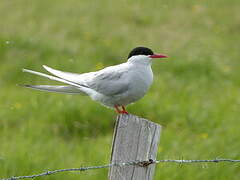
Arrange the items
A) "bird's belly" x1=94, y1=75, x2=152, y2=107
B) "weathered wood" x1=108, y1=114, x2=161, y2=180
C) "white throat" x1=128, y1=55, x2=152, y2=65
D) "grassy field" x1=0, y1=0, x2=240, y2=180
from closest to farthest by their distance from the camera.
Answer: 1. "weathered wood" x1=108, y1=114, x2=161, y2=180
2. "bird's belly" x1=94, y1=75, x2=152, y2=107
3. "white throat" x1=128, y1=55, x2=152, y2=65
4. "grassy field" x1=0, y1=0, x2=240, y2=180

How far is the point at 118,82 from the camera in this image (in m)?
3.83

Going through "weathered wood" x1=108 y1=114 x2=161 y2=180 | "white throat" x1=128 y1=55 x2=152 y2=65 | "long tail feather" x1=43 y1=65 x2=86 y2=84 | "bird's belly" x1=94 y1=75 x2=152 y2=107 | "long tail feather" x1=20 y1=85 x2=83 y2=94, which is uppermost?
"white throat" x1=128 y1=55 x2=152 y2=65

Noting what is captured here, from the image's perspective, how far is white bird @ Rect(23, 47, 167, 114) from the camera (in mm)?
3795

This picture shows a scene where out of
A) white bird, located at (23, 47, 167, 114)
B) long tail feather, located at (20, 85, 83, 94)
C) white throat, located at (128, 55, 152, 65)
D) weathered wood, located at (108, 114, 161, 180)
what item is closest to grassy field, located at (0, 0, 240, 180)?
long tail feather, located at (20, 85, 83, 94)

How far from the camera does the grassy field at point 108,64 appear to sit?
5.05m

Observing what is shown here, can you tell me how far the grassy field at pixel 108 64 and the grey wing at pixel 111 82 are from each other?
0.99 m

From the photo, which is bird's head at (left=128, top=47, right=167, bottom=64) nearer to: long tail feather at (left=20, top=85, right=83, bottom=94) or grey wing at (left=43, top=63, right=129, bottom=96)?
grey wing at (left=43, top=63, right=129, bottom=96)

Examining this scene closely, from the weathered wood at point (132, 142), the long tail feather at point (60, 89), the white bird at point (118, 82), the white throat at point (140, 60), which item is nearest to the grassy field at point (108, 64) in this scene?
the long tail feather at point (60, 89)

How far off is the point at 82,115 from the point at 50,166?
1326mm

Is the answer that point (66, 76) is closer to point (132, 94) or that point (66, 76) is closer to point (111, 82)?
point (111, 82)

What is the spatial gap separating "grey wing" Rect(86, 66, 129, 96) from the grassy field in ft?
3.24

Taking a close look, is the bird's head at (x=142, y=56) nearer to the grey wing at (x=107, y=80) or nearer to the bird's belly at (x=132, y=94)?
the grey wing at (x=107, y=80)

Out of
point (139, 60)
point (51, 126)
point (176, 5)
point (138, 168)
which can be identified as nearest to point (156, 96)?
point (51, 126)

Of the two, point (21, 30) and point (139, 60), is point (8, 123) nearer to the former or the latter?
point (139, 60)
